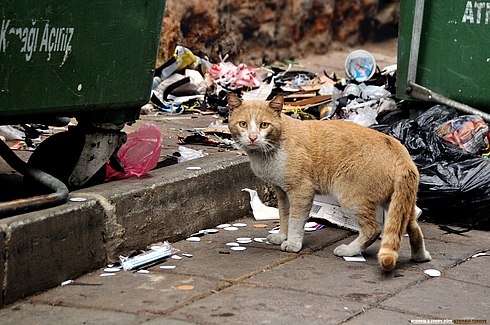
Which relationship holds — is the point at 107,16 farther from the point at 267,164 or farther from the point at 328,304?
the point at 328,304

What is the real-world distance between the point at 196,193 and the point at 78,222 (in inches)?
43.4

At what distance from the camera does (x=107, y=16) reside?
4902 millimetres

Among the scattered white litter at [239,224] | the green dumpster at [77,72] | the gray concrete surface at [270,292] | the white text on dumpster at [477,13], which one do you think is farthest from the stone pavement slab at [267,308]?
the white text on dumpster at [477,13]

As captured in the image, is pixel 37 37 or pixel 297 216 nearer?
pixel 37 37

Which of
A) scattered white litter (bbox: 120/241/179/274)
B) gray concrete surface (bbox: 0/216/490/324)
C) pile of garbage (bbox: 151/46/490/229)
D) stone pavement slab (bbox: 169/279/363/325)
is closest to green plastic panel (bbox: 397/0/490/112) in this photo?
pile of garbage (bbox: 151/46/490/229)

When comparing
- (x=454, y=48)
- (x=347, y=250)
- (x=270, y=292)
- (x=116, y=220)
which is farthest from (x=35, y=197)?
(x=454, y=48)

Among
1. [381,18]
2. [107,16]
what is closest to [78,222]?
[107,16]

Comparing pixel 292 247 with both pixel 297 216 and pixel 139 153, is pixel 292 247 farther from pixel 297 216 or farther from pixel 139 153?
pixel 139 153

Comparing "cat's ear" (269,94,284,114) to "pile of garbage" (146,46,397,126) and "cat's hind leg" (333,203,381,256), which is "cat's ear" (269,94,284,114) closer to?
"cat's hind leg" (333,203,381,256)

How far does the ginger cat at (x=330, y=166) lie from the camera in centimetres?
503

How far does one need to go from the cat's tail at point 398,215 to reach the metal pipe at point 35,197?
1611 millimetres

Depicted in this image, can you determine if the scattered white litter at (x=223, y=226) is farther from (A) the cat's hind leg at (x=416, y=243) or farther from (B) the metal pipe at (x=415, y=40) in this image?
(B) the metal pipe at (x=415, y=40)

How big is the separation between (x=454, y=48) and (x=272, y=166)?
255 cm

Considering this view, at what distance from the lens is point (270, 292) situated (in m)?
4.48
